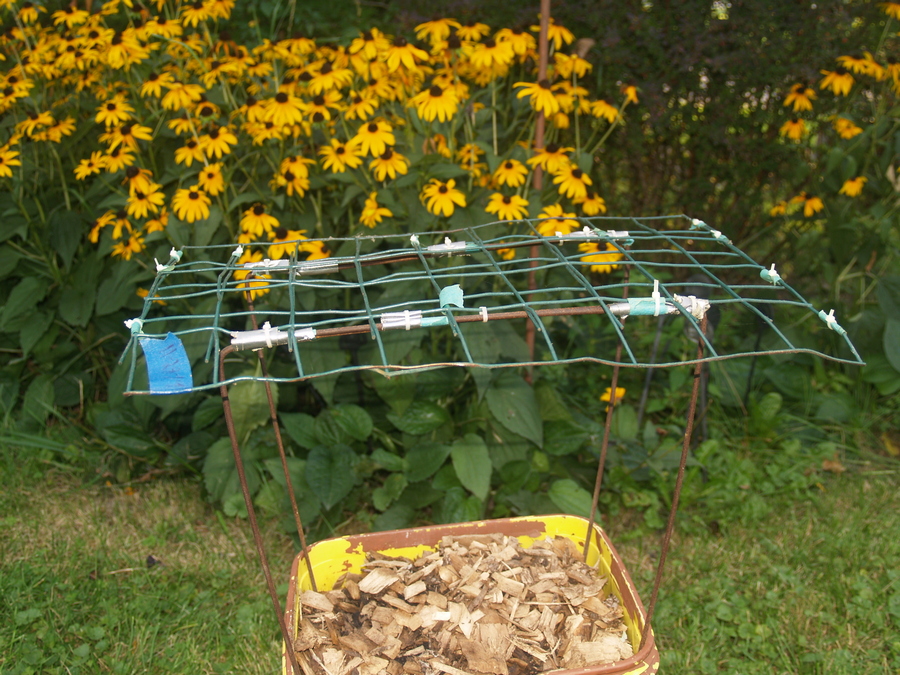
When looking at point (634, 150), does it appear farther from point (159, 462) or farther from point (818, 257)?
point (159, 462)

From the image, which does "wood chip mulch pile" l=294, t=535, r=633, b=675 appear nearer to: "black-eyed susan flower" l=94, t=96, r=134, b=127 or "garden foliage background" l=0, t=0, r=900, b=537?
"garden foliage background" l=0, t=0, r=900, b=537

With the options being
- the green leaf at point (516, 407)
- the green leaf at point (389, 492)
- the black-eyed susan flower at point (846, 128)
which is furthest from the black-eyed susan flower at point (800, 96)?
the green leaf at point (389, 492)

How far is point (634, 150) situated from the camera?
2.96 meters

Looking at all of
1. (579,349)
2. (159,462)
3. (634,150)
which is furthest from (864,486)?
(159,462)

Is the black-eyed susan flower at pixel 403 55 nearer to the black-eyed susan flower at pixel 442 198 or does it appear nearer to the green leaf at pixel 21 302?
the black-eyed susan flower at pixel 442 198

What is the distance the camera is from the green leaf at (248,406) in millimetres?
1925

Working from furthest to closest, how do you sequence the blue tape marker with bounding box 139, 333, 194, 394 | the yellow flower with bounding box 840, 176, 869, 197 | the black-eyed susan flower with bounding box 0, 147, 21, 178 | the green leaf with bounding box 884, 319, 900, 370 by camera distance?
1. the yellow flower with bounding box 840, 176, 869, 197
2. the green leaf with bounding box 884, 319, 900, 370
3. the black-eyed susan flower with bounding box 0, 147, 21, 178
4. the blue tape marker with bounding box 139, 333, 194, 394

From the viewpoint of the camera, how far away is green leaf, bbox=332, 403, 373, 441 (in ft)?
6.60

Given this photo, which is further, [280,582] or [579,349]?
[579,349]

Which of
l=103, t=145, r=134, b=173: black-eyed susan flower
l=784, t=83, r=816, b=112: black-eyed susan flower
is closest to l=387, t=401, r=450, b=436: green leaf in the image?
l=103, t=145, r=134, b=173: black-eyed susan flower

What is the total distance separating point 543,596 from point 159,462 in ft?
4.87

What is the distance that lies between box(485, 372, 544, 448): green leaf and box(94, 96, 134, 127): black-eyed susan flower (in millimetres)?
1361

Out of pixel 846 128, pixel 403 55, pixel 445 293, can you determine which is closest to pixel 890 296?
pixel 846 128

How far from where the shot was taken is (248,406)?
1.95m
